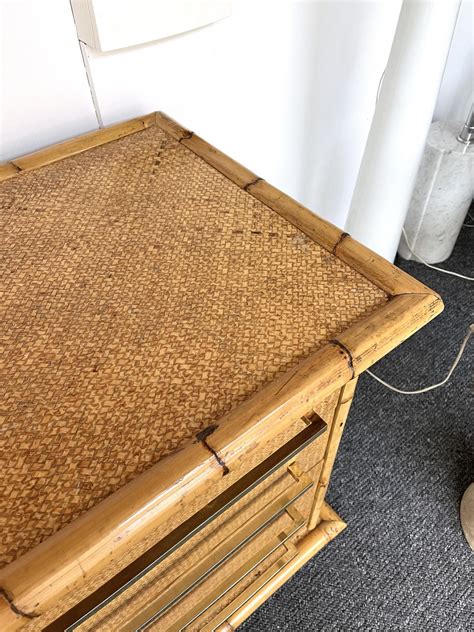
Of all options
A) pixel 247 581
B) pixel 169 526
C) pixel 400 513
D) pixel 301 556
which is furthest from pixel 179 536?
pixel 400 513

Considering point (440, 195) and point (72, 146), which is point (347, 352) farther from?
point (440, 195)

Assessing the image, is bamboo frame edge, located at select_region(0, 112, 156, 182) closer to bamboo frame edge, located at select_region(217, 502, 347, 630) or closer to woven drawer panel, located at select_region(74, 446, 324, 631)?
woven drawer panel, located at select_region(74, 446, 324, 631)

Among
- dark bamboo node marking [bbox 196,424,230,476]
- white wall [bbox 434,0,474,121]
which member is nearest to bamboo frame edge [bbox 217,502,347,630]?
dark bamboo node marking [bbox 196,424,230,476]

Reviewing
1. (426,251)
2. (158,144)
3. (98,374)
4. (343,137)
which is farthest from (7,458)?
(426,251)

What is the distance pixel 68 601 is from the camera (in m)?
0.40

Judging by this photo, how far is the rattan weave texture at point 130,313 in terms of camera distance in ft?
1.23

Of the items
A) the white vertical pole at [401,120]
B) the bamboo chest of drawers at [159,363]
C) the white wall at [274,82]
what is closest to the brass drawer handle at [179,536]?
the bamboo chest of drawers at [159,363]

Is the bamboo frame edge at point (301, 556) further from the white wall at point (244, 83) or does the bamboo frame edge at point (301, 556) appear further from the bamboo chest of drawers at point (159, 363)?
the white wall at point (244, 83)

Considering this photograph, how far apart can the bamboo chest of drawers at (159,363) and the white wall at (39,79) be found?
0.05 metres

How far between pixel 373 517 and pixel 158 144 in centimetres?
78

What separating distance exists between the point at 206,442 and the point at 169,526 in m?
0.12

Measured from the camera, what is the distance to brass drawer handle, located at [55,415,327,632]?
40cm

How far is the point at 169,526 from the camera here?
17.6 inches

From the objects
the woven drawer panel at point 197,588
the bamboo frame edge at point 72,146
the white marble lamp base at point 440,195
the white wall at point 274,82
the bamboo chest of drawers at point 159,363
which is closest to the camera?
the bamboo chest of drawers at point 159,363
